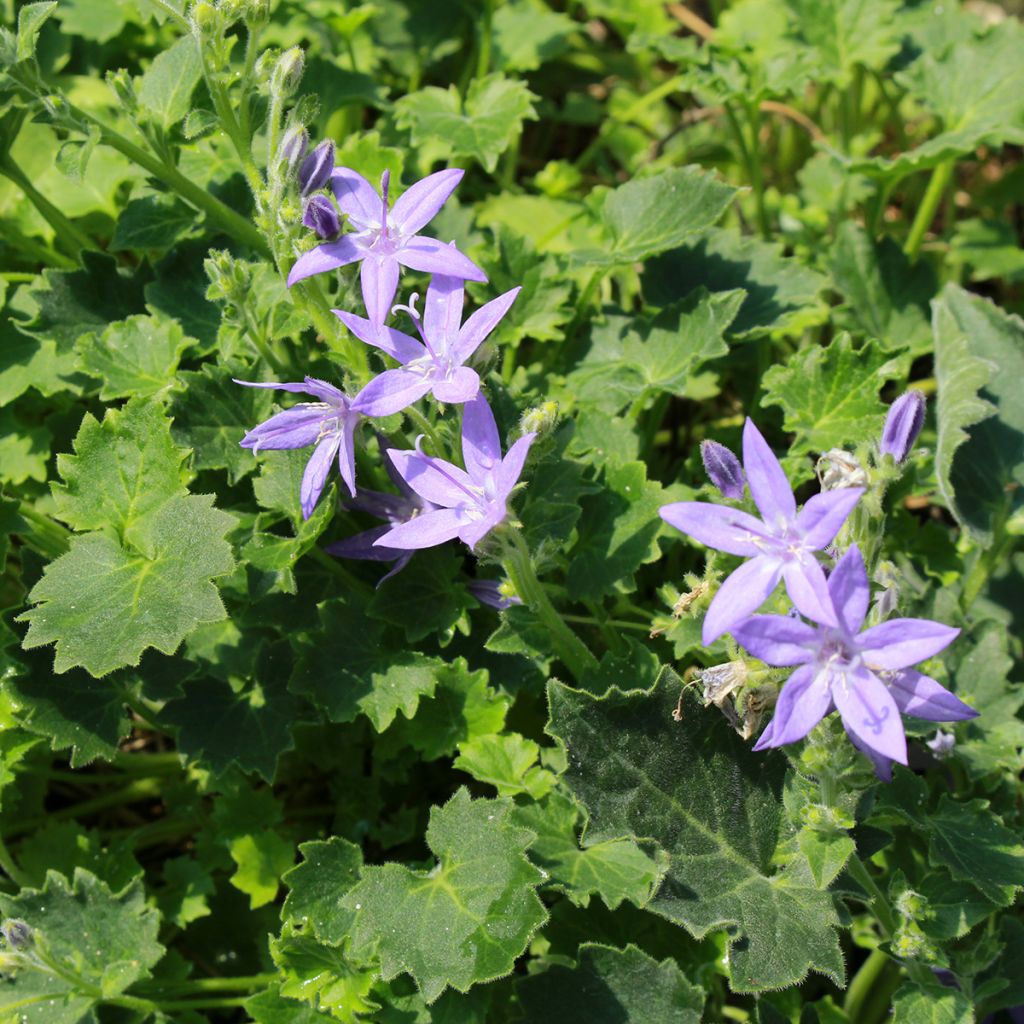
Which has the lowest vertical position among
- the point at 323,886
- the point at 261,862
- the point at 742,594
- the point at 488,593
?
the point at 261,862

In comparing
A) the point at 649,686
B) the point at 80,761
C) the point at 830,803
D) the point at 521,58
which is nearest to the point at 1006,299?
the point at 521,58

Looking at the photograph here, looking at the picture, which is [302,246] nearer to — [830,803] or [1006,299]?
[830,803]

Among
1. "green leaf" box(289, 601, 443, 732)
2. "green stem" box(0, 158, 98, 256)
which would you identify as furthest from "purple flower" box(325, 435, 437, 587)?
"green stem" box(0, 158, 98, 256)

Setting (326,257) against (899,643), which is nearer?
(899,643)

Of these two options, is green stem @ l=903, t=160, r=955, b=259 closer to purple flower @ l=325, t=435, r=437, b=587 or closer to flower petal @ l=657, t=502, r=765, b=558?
purple flower @ l=325, t=435, r=437, b=587

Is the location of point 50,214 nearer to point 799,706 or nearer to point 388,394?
point 388,394

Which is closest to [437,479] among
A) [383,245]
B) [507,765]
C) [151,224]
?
[383,245]
